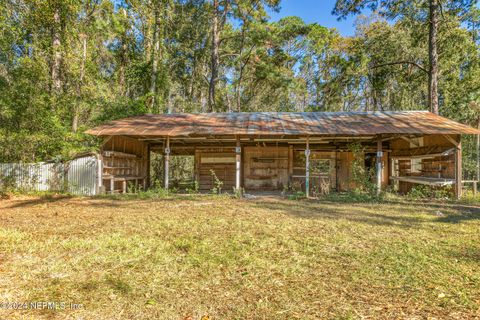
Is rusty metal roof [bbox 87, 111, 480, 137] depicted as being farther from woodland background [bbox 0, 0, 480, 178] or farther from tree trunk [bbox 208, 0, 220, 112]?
tree trunk [bbox 208, 0, 220, 112]

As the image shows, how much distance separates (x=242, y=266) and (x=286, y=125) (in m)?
9.19

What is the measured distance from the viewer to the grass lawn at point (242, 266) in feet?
9.20

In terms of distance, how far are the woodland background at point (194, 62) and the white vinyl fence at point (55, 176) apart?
0.68 m

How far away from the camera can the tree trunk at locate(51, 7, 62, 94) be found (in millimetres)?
14156

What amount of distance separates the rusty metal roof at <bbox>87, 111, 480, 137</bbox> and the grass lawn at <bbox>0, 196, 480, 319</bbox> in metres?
4.83

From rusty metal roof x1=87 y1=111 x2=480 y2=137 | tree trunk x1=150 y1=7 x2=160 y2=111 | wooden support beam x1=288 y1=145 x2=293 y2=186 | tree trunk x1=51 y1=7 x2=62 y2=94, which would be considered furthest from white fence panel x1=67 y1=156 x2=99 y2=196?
wooden support beam x1=288 y1=145 x2=293 y2=186

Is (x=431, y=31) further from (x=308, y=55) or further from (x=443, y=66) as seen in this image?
(x=308, y=55)


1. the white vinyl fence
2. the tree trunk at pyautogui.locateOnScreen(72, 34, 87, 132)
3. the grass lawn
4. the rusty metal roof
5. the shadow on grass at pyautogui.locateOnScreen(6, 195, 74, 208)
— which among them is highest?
the tree trunk at pyautogui.locateOnScreen(72, 34, 87, 132)

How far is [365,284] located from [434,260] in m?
1.56

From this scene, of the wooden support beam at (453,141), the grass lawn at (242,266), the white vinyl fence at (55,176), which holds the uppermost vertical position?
the wooden support beam at (453,141)

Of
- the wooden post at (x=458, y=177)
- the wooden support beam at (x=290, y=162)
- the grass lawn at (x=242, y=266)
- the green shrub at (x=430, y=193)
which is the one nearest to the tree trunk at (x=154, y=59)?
the wooden support beam at (x=290, y=162)

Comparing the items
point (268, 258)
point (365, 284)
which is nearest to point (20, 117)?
point (268, 258)

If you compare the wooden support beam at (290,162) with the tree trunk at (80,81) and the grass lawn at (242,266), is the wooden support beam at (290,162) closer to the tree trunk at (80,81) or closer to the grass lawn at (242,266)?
the grass lawn at (242,266)

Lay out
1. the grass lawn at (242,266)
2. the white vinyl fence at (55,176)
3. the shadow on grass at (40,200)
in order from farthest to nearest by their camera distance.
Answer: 1. the white vinyl fence at (55,176)
2. the shadow on grass at (40,200)
3. the grass lawn at (242,266)
